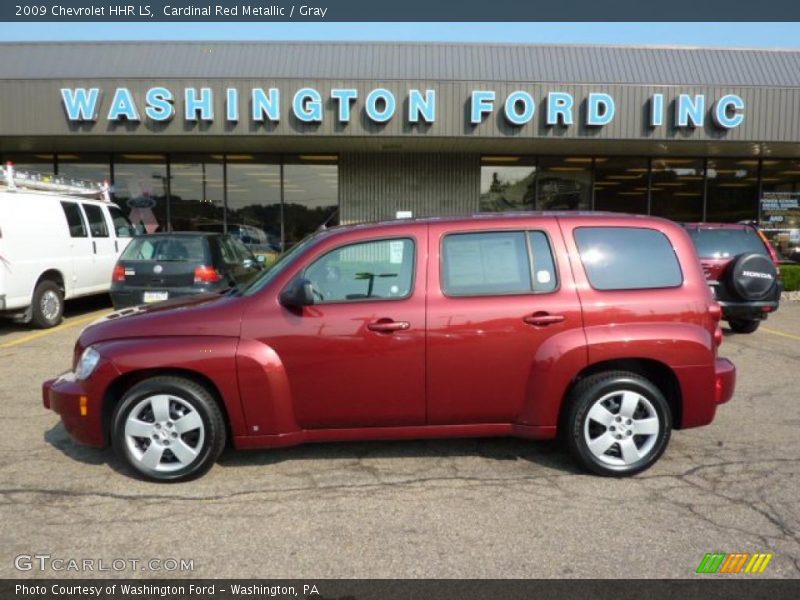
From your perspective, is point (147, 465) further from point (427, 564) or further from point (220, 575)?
point (427, 564)

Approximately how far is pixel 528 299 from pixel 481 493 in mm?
A: 1226

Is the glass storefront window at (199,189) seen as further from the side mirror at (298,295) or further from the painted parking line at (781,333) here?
the side mirror at (298,295)

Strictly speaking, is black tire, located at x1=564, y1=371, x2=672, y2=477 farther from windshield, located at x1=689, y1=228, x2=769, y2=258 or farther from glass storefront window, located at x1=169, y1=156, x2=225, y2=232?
glass storefront window, located at x1=169, y1=156, x2=225, y2=232

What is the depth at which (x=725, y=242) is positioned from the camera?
891cm

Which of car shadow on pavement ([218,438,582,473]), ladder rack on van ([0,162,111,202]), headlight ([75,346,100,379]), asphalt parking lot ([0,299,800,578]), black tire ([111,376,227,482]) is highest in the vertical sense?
ladder rack on van ([0,162,111,202])

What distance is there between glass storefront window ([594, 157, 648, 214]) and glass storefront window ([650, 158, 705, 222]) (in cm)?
29

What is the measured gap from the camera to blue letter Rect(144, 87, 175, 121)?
12.8m

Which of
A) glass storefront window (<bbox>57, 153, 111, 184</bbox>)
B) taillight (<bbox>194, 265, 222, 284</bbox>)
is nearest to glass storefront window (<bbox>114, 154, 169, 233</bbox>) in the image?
glass storefront window (<bbox>57, 153, 111, 184</bbox>)

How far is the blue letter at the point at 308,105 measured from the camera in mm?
12734

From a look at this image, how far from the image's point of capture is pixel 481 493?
3736 millimetres

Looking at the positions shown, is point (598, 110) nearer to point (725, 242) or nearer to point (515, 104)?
point (515, 104)

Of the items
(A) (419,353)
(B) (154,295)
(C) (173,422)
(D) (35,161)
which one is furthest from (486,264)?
(D) (35,161)

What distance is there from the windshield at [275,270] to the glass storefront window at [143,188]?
43.5 feet

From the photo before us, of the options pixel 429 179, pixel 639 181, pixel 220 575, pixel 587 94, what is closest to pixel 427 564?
pixel 220 575
